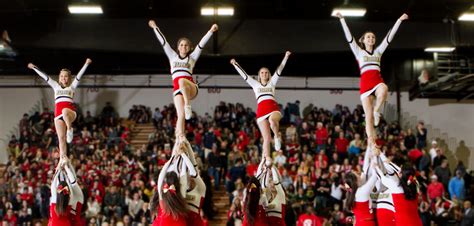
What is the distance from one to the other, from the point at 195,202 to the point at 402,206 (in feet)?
10.8

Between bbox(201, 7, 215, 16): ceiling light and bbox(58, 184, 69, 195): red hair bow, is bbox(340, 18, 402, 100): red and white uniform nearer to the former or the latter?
bbox(58, 184, 69, 195): red hair bow

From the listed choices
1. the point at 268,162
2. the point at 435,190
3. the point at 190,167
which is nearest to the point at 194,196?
the point at 190,167

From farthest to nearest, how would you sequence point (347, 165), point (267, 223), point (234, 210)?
point (347, 165) < point (234, 210) < point (267, 223)

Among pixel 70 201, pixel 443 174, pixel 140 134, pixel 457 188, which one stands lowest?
pixel 70 201

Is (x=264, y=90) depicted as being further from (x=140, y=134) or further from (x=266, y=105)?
(x=140, y=134)

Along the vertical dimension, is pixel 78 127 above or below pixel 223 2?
below

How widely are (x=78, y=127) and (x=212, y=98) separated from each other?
5875 mm

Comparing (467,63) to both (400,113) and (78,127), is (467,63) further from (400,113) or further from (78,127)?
(78,127)

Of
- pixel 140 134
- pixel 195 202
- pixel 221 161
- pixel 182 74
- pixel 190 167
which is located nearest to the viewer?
pixel 195 202

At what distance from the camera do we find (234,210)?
17.7 metres

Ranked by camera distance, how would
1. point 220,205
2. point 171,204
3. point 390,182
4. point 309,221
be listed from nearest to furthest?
point 171,204
point 390,182
point 309,221
point 220,205

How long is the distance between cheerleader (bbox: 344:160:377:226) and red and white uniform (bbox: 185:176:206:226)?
2533 millimetres

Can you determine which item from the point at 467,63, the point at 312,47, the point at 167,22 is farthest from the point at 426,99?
the point at 167,22

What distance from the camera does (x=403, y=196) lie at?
10883 mm
